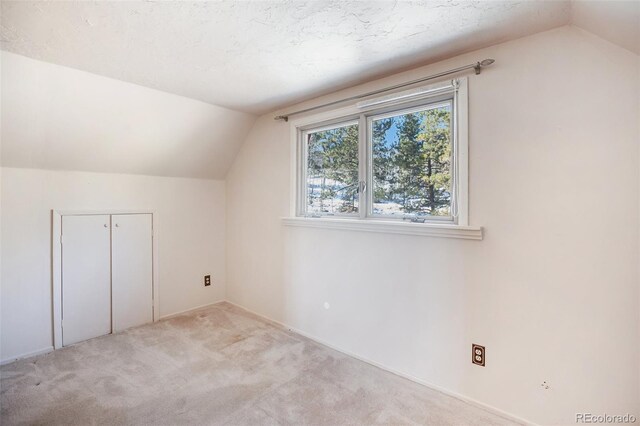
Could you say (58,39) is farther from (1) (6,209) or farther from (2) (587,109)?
(2) (587,109)

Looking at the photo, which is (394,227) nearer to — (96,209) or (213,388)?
(213,388)

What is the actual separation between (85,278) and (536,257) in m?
3.44

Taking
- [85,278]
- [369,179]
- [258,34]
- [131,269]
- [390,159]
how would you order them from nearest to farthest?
[258,34] → [390,159] → [369,179] → [85,278] → [131,269]

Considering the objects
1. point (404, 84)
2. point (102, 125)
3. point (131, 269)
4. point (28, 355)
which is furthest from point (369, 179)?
point (28, 355)

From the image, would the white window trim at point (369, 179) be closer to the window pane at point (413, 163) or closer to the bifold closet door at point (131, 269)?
the window pane at point (413, 163)

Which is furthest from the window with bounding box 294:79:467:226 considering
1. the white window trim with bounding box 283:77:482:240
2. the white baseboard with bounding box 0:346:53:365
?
the white baseboard with bounding box 0:346:53:365

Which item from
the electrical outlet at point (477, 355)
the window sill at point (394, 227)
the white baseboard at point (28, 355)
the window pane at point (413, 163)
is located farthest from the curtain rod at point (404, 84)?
the white baseboard at point (28, 355)

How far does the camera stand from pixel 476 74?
1823 millimetres

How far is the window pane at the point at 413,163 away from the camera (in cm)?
204

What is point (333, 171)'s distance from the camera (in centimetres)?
269

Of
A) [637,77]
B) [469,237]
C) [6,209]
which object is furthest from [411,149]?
[6,209]

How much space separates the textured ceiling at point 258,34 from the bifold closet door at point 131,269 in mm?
1437

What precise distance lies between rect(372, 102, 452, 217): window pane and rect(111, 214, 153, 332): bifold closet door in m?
2.35

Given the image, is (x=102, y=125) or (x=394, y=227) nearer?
(x=394, y=227)
